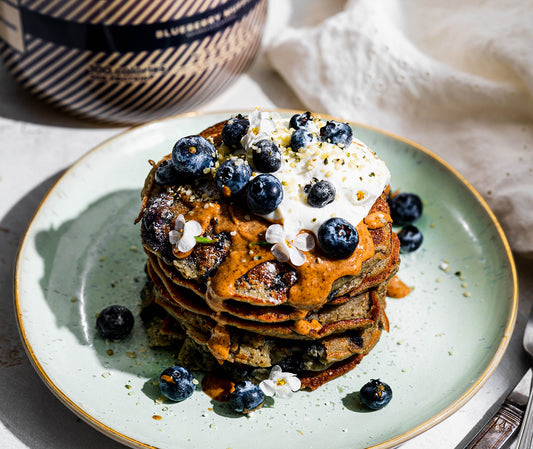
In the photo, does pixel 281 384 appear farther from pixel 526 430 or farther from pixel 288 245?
pixel 526 430

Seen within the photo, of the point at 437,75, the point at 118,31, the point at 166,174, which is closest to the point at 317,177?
the point at 166,174

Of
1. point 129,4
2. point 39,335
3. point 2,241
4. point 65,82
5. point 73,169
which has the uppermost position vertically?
point 129,4

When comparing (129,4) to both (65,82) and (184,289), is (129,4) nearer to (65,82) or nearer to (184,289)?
(65,82)

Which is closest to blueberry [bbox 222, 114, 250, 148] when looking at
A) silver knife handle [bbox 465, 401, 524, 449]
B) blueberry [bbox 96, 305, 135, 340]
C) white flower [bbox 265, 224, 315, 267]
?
white flower [bbox 265, 224, 315, 267]

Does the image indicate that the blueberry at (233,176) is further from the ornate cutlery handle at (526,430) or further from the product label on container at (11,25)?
the product label on container at (11,25)

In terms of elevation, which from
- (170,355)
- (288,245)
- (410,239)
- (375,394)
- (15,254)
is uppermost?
(288,245)

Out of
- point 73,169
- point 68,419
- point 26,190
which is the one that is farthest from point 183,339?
point 26,190
